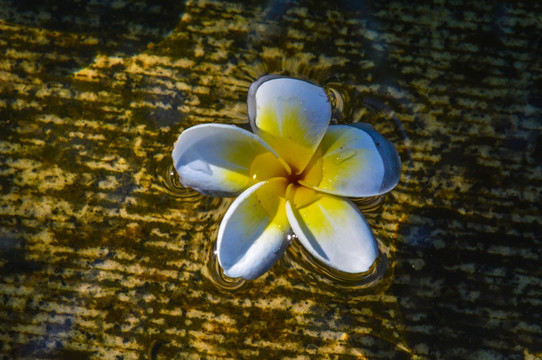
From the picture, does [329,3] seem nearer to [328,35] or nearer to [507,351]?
[328,35]

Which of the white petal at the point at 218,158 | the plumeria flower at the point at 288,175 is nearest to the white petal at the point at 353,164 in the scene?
the plumeria flower at the point at 288,175

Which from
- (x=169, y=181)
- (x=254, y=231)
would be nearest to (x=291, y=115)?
(x=254, y=231)

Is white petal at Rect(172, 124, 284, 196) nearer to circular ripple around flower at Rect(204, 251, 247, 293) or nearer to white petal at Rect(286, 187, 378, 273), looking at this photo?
white petal at Rect(286, 187, 378, 273)

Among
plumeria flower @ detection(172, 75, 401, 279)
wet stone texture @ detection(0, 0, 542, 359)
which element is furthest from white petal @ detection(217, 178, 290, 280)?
wet stone texture @ detection(0, 0, 542, 359)

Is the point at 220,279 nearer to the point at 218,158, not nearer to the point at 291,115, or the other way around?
the point at 218,158

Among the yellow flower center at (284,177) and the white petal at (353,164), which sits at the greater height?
the white petal at (353,164)

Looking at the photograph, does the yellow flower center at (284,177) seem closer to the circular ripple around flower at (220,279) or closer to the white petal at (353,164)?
the white petal at (353,164)
